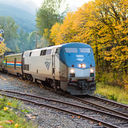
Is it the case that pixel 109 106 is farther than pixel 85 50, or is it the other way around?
pixel 85 50

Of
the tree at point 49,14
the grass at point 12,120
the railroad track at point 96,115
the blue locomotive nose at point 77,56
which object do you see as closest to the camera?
the grass at point 12,120

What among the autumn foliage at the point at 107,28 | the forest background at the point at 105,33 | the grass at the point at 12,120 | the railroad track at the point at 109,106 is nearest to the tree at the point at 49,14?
the forest background at the point at 105,33

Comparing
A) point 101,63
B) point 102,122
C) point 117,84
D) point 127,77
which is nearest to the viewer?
point 102,122

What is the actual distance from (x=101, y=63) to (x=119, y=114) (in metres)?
15.0

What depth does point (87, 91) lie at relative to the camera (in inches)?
460

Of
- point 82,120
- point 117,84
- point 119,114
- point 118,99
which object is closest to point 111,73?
point 117,84

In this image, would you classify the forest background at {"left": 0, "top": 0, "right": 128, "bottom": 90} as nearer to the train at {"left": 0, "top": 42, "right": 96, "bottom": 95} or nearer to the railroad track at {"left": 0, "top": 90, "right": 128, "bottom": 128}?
the train at {"left": 0, "top": 42, "right": 96, "bottom": 95}

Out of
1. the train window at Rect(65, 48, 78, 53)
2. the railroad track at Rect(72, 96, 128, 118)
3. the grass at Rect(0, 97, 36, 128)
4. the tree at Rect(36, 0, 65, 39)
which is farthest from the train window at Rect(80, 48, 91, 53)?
the tree at Rect(36, 0, 65, 39)

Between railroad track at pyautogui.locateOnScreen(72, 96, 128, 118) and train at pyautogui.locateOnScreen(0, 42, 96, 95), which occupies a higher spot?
train at pyautogui.locateOnScreen(0, 42, 96, 95)

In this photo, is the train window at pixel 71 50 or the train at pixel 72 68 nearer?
the train at pixel 72 68

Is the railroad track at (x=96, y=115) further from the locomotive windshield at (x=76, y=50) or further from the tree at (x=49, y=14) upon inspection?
the tree at (x=49, y=14)

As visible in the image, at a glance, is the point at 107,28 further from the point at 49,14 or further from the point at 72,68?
the point at 49,14

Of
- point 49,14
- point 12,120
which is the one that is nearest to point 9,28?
point 49,14

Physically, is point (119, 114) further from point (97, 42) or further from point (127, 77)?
point (97, 42)
